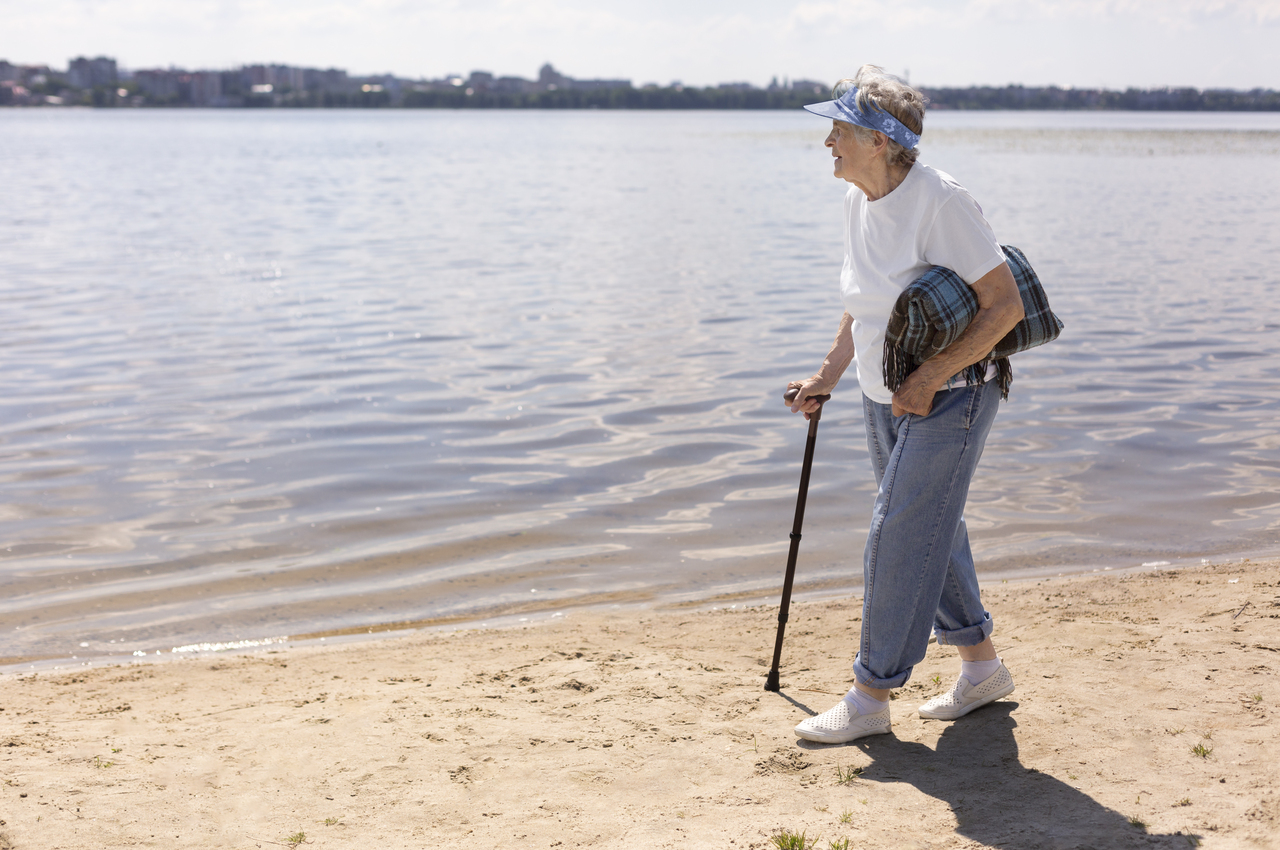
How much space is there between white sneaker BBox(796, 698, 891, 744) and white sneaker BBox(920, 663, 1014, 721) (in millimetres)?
277

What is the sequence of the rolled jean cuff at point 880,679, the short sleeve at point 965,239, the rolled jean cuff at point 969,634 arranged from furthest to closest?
1. the rolled jean cuff at point 969,634
2. the rolled jean cuff at point 880,679
3. the short sleeve at point 965,239

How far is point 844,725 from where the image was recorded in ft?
12.2

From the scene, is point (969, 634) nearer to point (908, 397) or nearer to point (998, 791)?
point (998, 791)

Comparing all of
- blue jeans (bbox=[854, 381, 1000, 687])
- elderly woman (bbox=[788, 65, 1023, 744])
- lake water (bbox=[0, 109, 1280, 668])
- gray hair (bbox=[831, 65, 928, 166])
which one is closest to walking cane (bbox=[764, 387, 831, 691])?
elderly woman (bbox=[788, 65, 1023, 744])

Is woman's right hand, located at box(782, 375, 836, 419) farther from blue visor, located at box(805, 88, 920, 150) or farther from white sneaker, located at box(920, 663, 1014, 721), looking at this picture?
white sneaker, located at box(920, 663, 1014, 721)

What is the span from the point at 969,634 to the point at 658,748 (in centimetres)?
117

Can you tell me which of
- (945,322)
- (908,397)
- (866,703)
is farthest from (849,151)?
(866,703)

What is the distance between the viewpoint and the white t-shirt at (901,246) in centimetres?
315

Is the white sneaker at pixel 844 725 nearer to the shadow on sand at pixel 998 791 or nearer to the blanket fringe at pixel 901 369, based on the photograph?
the shadow on sand at pixel 998 791

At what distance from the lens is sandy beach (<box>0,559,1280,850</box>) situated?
323cm

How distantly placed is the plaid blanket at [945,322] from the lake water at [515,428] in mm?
3112

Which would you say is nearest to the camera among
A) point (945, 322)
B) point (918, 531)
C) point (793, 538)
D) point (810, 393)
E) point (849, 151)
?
point (945, 322)

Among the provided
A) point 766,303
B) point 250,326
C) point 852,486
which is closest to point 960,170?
point 766,303

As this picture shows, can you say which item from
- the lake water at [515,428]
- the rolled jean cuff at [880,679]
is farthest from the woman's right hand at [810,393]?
the lake water at [515,428]
